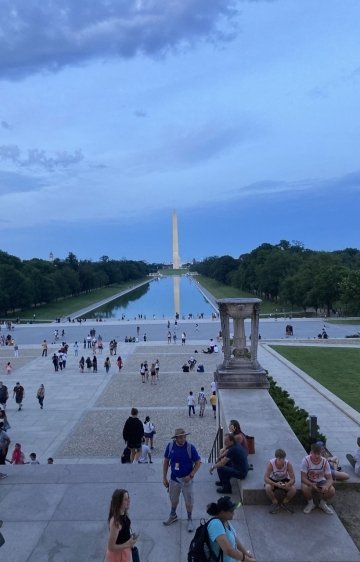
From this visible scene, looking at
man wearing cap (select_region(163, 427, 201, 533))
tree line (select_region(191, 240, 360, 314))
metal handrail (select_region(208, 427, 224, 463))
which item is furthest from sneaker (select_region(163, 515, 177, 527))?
tree line (select_region(191, 240, 360, 314))

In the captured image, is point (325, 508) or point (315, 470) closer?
point (325, 508)

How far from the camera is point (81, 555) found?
5.80 m

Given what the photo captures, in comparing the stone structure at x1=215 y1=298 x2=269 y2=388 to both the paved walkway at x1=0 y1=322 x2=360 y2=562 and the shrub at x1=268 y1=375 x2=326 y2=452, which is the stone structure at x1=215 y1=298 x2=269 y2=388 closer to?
the shrub at x1=268 y1=375 x2=326 y2=452

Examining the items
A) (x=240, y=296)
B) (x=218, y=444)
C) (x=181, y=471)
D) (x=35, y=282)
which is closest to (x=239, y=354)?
(x=218, y=444)

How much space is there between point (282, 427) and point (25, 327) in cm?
4784

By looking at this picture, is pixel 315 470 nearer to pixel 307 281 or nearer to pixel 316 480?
pixel 316 480

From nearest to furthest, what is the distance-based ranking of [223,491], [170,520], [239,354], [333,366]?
[170,520] < [223,491] < [239,354] < [333,366]

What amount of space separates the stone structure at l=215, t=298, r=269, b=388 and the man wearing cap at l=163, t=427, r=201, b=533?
688 centimetres

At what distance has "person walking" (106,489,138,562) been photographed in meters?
4.89

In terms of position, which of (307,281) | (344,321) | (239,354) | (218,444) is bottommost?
(344,321)

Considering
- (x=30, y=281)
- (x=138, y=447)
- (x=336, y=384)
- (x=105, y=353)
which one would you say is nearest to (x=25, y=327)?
(x=105, y=353)

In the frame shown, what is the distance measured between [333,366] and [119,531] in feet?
78.4

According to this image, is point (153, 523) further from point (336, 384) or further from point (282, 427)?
point (336, 384)

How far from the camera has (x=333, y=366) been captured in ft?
88.6
